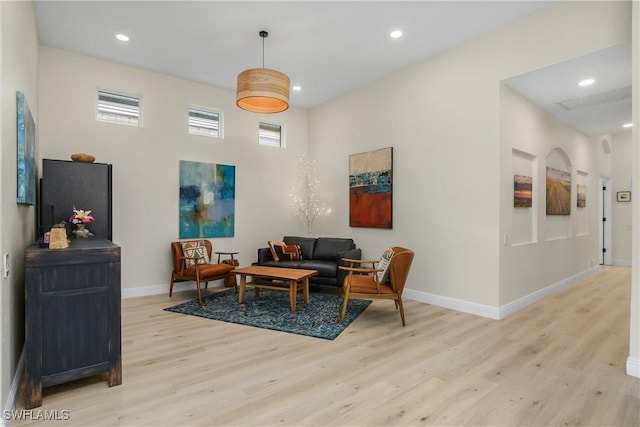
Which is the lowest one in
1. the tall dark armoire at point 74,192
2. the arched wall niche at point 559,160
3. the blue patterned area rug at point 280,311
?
the blue patterned area rug at point 280,311

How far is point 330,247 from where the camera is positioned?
608 centimetres

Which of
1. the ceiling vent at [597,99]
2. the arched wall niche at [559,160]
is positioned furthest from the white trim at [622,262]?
the ceiling vent at [597,99]

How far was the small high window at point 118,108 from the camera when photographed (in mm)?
5074

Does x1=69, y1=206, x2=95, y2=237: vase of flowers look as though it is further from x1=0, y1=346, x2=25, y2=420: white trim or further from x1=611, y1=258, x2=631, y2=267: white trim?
x1=611, y1=258, x2=631, y2=267: white trim

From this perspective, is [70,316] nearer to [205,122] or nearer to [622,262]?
[205,122]

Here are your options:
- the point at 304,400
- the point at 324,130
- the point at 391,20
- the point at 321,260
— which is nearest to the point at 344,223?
the point at 321,260

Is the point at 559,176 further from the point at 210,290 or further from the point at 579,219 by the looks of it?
the point at 210,290

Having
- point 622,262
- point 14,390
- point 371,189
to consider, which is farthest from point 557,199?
point 14,390

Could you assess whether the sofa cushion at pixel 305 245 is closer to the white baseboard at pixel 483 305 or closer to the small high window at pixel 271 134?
the white baseboard at pixel 483 305

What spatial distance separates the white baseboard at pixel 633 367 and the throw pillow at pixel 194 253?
16.2 ft

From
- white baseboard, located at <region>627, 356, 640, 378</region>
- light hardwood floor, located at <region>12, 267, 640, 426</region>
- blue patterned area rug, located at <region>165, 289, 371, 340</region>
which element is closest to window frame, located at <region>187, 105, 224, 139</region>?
blue patterned area rug, located at <region>165, 289, 371, 340</region>

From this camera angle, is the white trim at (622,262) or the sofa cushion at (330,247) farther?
the white trim at (622,262)

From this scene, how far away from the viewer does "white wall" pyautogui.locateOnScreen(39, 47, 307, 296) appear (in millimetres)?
4719

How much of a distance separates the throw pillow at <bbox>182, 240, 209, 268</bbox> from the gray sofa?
0.92 metres
